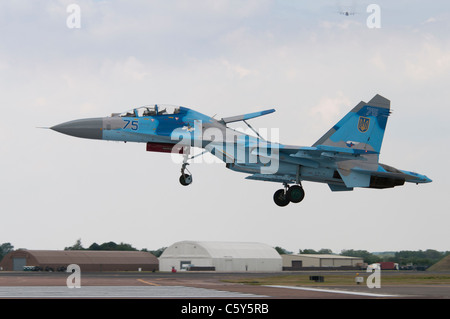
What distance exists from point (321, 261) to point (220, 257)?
28164 mm

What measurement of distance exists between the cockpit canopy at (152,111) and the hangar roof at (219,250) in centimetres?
7203

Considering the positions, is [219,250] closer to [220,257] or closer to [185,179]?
[220,257]

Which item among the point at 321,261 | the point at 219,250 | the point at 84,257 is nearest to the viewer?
the point at 84,257

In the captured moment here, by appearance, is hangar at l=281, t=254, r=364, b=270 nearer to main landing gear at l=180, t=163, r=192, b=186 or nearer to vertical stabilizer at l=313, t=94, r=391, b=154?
vertical stabilizer at l=313, t=94, r=391, b=154

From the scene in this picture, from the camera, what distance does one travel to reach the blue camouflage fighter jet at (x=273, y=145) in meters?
35.3

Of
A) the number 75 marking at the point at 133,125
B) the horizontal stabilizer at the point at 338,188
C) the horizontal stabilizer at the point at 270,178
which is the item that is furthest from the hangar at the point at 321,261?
the number 75 marking at the point at 133,125

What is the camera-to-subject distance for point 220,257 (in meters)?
106

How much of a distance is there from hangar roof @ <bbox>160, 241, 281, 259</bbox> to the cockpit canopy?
236ft

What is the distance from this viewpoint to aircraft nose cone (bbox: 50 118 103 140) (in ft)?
112

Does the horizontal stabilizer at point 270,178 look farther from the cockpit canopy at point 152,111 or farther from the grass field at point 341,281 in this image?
the grass field at point 341,281

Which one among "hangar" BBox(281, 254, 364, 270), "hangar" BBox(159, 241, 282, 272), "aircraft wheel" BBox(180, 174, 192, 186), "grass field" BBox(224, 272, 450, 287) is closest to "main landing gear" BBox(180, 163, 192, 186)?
"aircraft wheel" BBox(180, 174, 192, 186)

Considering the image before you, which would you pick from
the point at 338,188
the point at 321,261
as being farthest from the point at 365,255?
the point at 338,188
